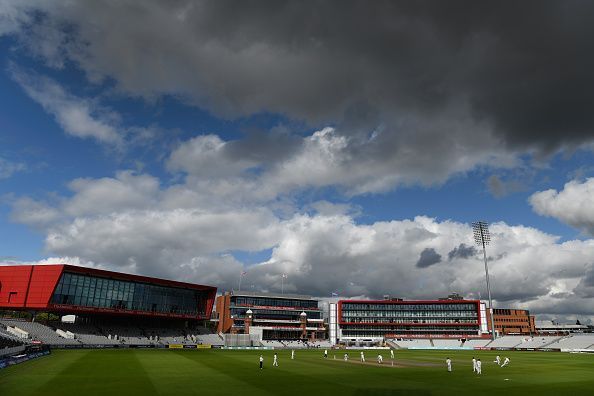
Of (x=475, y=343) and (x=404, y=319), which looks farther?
(x=404, y=319)

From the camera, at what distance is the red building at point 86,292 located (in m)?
98.8

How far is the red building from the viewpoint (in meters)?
98.8

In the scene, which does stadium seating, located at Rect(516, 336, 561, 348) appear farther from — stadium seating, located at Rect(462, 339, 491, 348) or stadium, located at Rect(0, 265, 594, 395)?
stadium seating, located at Rect(462, 339, 491, 348)

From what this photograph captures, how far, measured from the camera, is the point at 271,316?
161250 millimetres

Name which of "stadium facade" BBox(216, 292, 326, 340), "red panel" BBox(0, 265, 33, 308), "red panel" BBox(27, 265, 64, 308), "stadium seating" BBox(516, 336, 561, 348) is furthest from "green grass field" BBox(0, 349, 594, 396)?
"stadium facade" BBox(216, 292, 326, 340)

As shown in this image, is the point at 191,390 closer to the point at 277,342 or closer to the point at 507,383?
the point at 507,383

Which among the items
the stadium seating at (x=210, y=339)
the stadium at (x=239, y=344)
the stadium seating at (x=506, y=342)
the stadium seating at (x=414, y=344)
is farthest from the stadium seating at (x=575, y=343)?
the stadium seating at (x=210, y=339)

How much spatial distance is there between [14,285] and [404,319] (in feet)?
458

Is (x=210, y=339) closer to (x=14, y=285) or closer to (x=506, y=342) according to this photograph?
(x=14, y=285)

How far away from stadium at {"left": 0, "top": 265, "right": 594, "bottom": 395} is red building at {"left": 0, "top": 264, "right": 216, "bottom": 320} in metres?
0.26

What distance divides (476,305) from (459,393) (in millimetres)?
155372

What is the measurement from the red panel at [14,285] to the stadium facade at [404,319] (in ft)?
379

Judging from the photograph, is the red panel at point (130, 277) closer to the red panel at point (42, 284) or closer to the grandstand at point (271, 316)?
the red panel at point (42, 284)

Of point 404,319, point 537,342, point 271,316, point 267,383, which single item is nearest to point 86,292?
point 271,316
